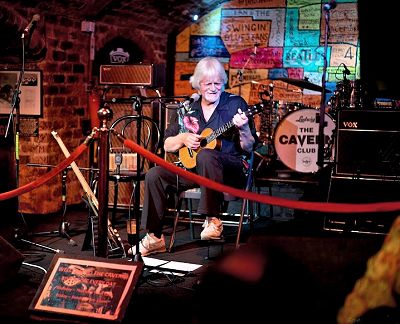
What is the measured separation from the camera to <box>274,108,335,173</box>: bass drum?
7.12 m

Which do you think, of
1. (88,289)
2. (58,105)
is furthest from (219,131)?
(58,105)

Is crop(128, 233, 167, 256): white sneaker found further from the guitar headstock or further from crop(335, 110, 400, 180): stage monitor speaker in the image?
crop(335, 110, 400, 180): stage monitor speaker

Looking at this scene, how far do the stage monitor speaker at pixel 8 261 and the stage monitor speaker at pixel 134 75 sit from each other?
2462 mm

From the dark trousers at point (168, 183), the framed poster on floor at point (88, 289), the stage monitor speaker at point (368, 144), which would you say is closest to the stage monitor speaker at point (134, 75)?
the dark trousers at point (168, 183)

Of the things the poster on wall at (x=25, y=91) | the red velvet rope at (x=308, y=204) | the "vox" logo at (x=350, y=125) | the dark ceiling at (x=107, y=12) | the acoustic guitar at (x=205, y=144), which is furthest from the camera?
the poster on wall at (x=25, y=91)

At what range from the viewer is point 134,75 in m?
5.93

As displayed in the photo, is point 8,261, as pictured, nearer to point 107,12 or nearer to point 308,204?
point 308,204

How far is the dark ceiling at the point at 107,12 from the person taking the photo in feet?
20.4

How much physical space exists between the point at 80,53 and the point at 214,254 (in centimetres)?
341

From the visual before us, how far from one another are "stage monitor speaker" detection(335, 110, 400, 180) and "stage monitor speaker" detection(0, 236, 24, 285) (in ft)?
8.89

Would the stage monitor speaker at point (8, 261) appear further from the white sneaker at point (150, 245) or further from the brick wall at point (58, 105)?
the brick wall at point (58, 105)

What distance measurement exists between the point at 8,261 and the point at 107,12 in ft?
13.9

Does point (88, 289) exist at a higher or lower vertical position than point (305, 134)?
lower

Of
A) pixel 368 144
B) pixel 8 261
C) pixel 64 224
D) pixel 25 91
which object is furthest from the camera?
pixel 25 91
